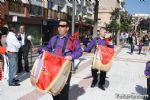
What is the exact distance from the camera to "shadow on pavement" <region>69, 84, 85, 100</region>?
829cm

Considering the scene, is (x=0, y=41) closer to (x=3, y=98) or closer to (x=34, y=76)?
(x=3, y=98)

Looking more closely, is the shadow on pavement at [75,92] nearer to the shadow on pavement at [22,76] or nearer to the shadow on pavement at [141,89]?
the shadow on pavement at [141,89]

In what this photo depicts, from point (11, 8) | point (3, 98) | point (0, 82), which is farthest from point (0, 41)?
point (11, 8)

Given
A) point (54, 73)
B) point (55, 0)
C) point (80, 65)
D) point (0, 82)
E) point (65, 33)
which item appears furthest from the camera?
point (55, 0)

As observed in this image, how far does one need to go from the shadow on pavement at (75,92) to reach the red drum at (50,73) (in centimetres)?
253

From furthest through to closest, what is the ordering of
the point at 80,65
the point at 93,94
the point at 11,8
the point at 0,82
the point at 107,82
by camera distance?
the point at 11,8 < the point at 80,65 < the point at 107,82 < the point at 0,82 < the point at 93,94

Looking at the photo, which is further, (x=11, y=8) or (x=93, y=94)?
(x=11, y=8)

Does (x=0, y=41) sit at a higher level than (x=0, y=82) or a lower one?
higher

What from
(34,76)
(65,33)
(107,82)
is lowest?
(107,82)

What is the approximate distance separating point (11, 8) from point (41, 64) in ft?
74.1

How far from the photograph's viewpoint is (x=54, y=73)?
18.5ft

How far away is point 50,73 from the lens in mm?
5648

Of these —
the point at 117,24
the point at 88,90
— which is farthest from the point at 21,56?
the point at 117,24

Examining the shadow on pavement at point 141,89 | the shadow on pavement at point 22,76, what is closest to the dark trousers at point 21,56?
the shadow on pavement at point 22,76
